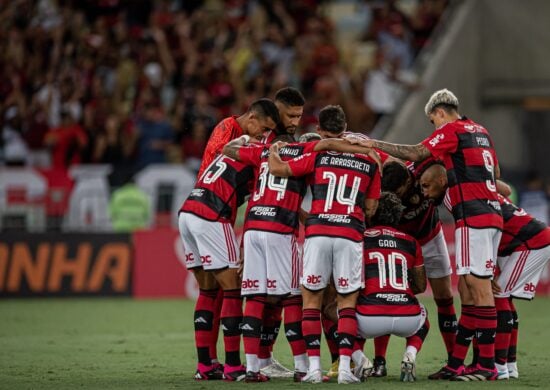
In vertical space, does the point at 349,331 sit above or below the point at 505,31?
below

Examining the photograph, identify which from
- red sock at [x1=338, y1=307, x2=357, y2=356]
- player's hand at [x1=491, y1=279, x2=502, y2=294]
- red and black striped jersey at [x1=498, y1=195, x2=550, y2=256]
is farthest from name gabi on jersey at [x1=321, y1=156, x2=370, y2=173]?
player's hand at [x1=491, y1=279, x2=502, y2=294]

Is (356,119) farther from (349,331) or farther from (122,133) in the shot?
(349,331)

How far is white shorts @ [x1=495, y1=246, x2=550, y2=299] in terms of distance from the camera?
10672 mm

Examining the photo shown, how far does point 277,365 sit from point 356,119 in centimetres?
1113

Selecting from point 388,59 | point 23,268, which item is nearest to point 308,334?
point 23,268

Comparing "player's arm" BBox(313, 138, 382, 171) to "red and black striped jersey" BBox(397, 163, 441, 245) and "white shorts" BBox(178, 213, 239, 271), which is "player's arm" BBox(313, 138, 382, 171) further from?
"white shorts" BBox(178, 213, 239, 271)

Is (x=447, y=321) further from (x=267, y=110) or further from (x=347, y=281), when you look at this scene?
(x=267, y=110)

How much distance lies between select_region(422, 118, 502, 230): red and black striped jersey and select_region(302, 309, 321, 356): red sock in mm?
1537

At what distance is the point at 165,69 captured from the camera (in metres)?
22.4

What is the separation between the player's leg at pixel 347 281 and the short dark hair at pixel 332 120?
1034 mm

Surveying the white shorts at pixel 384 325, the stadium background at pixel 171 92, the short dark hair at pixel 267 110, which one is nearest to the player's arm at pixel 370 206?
the white shorts at pixel 384 325

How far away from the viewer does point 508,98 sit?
22719 mm

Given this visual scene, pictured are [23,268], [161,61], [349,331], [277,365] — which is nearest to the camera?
[349,331]

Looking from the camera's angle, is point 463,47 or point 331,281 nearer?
point 331,281
